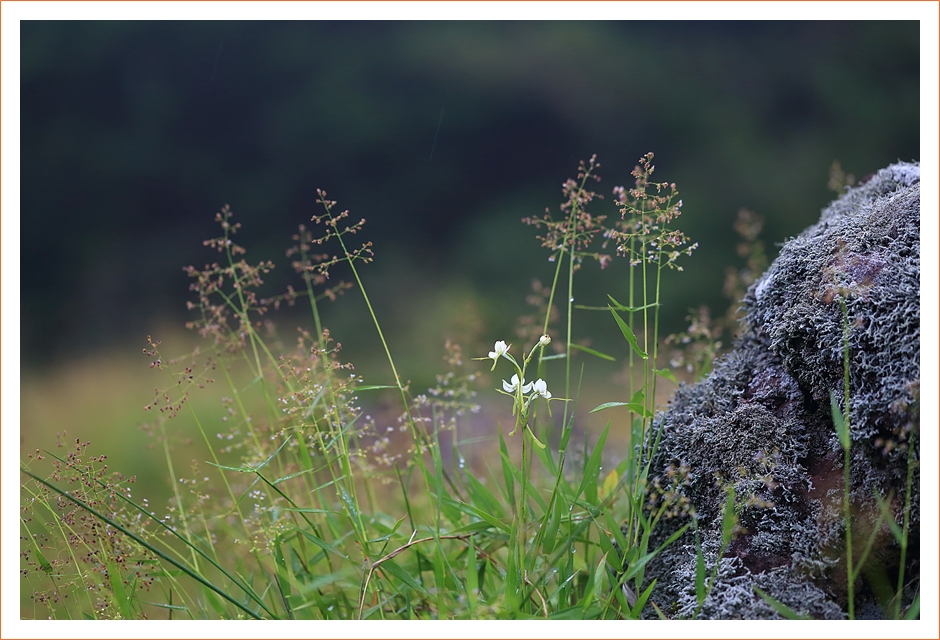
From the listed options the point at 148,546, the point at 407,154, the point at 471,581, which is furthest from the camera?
the point at 407,154

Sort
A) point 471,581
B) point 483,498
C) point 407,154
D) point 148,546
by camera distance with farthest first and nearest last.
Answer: point 407,154
point 483,498
point 471,581
point 148,546

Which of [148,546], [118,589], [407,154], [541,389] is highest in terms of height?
[407,154]

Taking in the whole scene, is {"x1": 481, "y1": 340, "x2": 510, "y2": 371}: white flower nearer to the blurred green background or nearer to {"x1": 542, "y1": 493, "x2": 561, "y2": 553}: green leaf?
{"x1": 542, "y1": 493, "x2": 561, "y2": 553}: green leaf

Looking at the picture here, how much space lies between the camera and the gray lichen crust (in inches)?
27.5

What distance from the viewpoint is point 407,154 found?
334 cm

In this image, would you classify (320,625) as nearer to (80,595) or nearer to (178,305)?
(80,595)

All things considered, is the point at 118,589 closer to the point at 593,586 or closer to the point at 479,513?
the point at 479,513

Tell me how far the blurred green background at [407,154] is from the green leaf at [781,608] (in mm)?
1963

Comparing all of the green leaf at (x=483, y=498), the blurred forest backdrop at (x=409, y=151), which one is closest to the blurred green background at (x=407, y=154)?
the blurred forest backdrop at (x=409, y=151)

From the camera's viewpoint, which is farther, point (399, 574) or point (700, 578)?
point (399, 574)

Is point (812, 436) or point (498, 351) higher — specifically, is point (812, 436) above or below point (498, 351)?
below

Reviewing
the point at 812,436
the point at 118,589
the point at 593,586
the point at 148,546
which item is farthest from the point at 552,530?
the point at 118,589

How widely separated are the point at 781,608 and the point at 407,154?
3029 mm

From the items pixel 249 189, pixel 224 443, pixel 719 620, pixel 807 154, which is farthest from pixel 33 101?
pixel 807 154
